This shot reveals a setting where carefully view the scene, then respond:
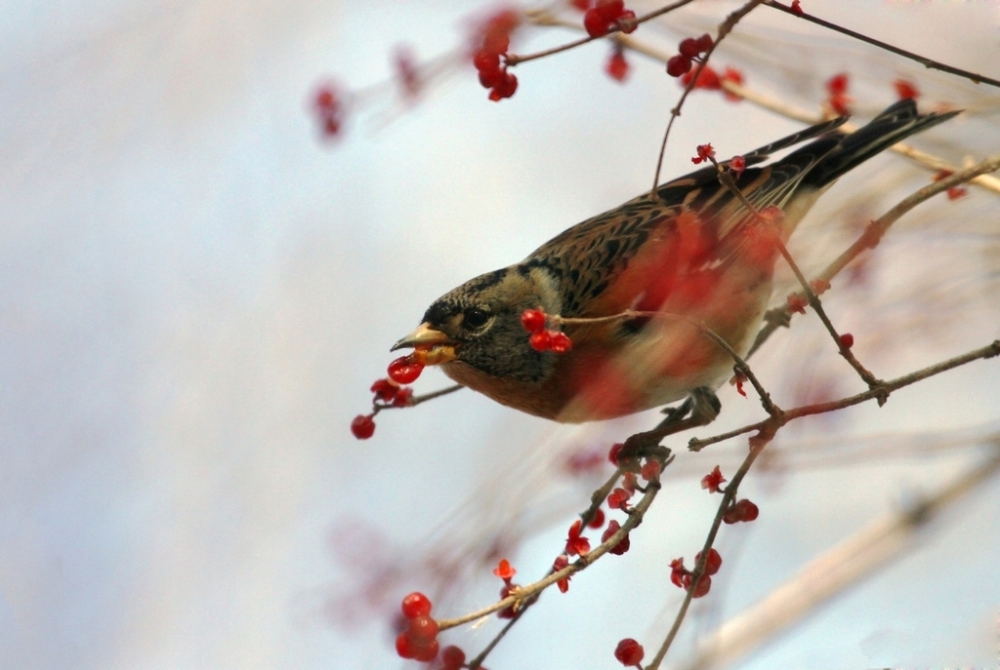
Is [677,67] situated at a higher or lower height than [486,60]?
lower

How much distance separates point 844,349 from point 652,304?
1.73ft

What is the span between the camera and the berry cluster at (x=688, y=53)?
4.44 feet

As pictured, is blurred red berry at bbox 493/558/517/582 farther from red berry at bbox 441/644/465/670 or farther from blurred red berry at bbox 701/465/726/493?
blurred red berry at bbox 701/465/726/493

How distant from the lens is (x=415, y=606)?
4.02ft

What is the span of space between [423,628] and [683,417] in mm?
1342

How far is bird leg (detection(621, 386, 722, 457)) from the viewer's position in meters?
1.97

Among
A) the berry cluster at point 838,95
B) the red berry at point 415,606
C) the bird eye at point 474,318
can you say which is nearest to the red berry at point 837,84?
the berry cluster at point 838,95

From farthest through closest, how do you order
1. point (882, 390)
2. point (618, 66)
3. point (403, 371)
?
point (618, 66) → point (403, 371) → point (882, 390)

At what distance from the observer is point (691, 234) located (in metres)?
1.77

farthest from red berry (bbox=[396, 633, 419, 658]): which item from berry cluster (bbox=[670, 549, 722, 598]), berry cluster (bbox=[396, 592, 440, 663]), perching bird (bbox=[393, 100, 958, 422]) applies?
perching bird (bbox=[393, 100, 958, 422])

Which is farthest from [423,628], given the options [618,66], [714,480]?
[618,66]

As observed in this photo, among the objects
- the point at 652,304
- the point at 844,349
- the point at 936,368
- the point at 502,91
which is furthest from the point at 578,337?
the point at 936,368

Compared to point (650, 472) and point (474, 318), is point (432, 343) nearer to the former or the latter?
point (474, 318)

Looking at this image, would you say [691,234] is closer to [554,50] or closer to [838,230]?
[838,230]
